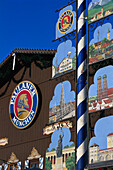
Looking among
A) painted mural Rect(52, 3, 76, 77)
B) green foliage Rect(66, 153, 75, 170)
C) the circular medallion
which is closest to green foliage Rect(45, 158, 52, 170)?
green foliage Rect(66, 153, 75, 170)

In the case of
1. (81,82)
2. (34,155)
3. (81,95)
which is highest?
(81,82)

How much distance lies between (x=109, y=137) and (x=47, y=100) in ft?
17.7

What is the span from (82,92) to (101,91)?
1.16 meters

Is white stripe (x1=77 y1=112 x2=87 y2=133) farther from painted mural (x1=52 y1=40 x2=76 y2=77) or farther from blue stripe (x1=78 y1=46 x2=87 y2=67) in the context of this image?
painted mural (x1=52 y1=40 x2=76 y2=77)

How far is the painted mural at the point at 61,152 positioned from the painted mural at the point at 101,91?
7.33 feet

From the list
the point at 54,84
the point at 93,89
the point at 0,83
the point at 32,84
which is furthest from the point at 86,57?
the point at 0,83

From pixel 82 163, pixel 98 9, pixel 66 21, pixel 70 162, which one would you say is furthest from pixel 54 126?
pixel 98 9

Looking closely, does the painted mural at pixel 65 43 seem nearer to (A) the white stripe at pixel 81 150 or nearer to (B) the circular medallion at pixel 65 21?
(B) the circular medallion at pixel 65 21

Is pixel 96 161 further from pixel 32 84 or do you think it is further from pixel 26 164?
pixel 32 84

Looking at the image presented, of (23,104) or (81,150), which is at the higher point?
(23,104)

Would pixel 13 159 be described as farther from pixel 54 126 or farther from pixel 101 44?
pixel 101 44

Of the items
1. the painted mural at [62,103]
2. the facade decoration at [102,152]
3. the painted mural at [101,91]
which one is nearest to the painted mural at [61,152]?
the painted mural at [62,103]

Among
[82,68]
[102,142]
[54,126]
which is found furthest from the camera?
[54,126]

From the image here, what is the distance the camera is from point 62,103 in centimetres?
1800
